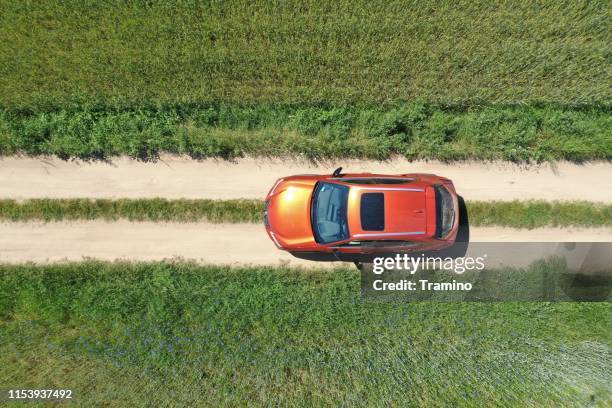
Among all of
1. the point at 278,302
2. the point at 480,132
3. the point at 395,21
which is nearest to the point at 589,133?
the point at 480,132

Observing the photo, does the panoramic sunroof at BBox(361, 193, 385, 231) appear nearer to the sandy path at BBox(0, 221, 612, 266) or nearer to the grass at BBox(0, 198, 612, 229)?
the sandy path at BBox(0, 221, 612, 266)

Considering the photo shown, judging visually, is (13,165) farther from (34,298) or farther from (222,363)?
(222,363)

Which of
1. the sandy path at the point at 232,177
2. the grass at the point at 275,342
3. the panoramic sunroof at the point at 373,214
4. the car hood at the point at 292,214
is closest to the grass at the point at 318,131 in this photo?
the sandy path at the point at 232,177

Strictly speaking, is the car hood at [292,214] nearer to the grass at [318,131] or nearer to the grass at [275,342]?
the grass at [275,342]

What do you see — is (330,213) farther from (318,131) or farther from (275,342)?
(275,342)

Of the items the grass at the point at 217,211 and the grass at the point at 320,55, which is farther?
the grass at the point at 320,55

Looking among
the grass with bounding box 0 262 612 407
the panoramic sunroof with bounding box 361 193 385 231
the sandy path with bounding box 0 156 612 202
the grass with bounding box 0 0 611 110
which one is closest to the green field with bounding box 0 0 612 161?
the grass with bounding box 0 0 611 110
